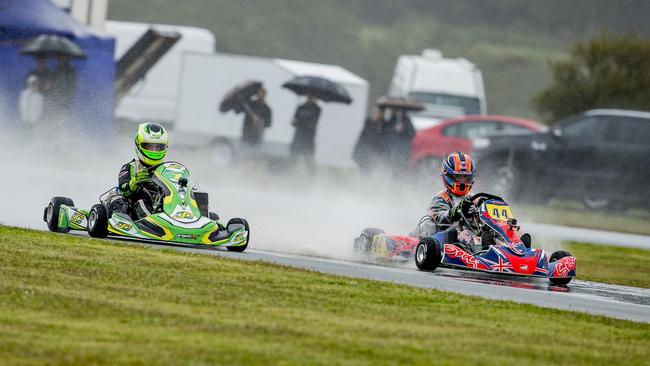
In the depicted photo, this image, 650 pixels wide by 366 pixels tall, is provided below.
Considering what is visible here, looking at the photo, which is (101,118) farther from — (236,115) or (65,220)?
(65,220)

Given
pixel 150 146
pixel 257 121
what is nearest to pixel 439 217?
pixel 150 146

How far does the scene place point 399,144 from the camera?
32.8 m

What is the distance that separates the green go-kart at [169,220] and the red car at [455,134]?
18.9 metres

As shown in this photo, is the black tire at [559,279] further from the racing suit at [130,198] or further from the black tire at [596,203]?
the black tire at [596,203]

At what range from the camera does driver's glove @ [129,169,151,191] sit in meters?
15.8

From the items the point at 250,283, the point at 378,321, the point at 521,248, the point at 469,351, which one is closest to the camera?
the point at 469,351

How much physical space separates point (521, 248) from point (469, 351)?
5.56 m

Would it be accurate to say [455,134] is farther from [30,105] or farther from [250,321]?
[250,321]

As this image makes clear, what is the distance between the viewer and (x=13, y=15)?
32.8 meters

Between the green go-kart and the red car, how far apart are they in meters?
18.9

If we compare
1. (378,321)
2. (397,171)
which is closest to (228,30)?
(397,171)

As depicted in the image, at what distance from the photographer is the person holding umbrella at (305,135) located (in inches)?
1345

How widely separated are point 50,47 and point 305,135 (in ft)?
20.6

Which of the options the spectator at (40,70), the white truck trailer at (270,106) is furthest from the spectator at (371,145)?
the spectator at (40,70)
